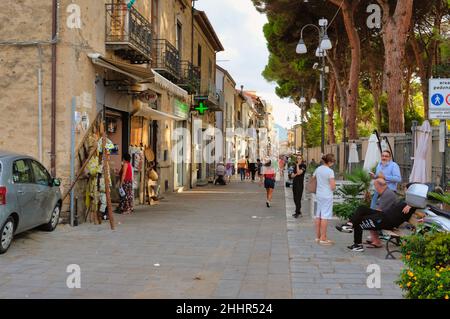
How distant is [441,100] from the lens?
915 centimetres

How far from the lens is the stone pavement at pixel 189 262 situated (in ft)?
19.9

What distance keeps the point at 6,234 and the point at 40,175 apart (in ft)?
6.35

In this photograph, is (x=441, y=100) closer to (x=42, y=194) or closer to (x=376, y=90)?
(x=42, y=194)

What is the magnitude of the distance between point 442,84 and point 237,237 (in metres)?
4.77

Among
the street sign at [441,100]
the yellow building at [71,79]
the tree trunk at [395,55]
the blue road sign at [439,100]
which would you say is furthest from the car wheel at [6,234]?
the tree trunk at [395,55]

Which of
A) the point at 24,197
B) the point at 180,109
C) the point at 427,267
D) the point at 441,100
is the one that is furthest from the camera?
the point at 180,109

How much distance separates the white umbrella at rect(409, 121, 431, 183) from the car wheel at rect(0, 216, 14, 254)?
25.0 ft

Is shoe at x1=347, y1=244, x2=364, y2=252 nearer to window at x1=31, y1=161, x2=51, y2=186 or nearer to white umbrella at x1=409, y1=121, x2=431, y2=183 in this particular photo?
white umbrella at x1=409, y1=121, x2=431, y2=183

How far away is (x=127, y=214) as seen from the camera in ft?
45.3

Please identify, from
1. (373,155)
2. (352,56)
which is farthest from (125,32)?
(352,56)

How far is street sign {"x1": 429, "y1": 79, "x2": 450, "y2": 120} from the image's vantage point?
29.8ft

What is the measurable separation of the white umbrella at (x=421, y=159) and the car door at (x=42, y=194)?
23.8 ft

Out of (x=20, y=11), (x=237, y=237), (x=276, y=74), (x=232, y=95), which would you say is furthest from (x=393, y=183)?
(x=232, y=95)
